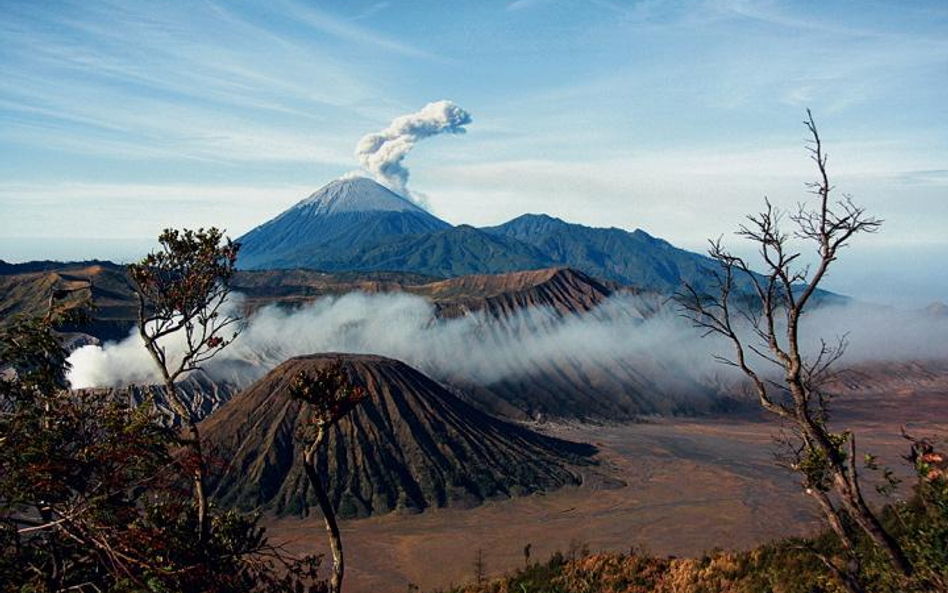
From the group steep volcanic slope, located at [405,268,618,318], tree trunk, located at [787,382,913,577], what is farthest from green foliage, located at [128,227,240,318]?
steep volcanic slope, located at [405,268,618,318]

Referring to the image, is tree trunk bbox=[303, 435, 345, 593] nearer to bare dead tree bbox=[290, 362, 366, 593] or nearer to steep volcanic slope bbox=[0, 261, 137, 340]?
bare dead tree bbox=[290, 362, 366, 593]

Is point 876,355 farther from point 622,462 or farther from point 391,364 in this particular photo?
point 391,364

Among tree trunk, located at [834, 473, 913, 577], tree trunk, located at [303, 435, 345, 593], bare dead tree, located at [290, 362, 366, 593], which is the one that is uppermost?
bare dead tree, located at [290, 362, 366, 593]

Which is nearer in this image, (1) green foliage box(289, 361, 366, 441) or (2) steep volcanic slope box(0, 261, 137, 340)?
(1) green foliage box(289, 361, 366, 441)

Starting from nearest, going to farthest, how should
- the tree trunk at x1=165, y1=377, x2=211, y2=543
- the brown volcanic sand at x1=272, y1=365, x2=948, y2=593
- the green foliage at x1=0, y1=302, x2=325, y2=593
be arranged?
the green foliage at x1=0, y1=302, x2=325, y2=593
the tree trunk at x1=165, y1=377, x2=211, y2=543
the brown volcanic sand at x1=272, y1=365, x2=948, y2=593

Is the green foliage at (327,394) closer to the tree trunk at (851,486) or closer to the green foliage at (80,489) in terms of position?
the green foliage at (80,489)

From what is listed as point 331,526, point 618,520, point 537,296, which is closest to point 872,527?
point 331,526

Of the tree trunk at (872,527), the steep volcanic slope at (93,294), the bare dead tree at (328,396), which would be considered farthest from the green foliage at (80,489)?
the steep volcanic slope at (93,294)
